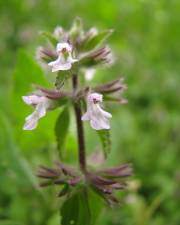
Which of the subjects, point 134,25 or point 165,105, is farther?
point 134,25

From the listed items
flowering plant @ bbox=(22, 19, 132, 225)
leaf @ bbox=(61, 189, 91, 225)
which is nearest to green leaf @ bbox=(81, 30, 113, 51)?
flowering plant @ bbox=(22, 19, 132, 225)

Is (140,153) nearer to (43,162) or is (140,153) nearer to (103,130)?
(43,162)

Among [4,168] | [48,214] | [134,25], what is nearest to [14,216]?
[48,214]

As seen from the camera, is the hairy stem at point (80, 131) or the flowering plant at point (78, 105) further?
the hairy stem at point (80, 131)

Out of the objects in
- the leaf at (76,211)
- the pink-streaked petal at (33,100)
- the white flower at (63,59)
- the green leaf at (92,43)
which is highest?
the green leaf at (92,43)

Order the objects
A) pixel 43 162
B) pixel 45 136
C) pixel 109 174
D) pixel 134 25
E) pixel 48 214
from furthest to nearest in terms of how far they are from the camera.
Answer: pixel 134 25, pixel 43 162, pixel 48 214, pixel 45 136, pixel 109 174

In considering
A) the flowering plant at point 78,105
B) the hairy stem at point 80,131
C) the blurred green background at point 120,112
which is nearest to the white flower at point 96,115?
the flowering plant at point 78,105

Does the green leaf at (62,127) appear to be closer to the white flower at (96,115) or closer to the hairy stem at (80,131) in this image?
the hairy stem at (80,131)
